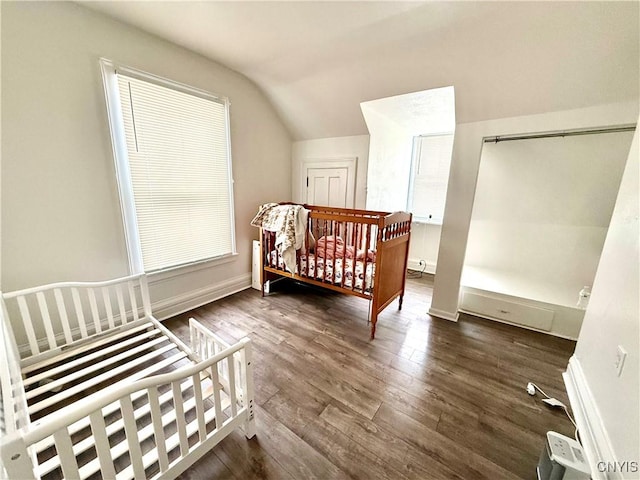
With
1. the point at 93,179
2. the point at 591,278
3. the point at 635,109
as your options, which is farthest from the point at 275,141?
the point at 591,278

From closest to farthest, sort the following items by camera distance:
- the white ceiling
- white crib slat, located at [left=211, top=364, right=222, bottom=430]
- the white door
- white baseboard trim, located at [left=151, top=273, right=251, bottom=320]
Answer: white crib slat, located at [left=211, top=364, right=222, bottom=430] < the white ceiling < white baseboard trim, located at [left=151, top=273, right=251, bottom=320] < the white door

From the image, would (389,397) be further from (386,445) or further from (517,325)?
(517,325)

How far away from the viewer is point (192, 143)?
2332mm

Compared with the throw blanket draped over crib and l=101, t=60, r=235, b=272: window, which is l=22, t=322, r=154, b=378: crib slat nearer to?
l=101, t=60, r=235, b=272: window

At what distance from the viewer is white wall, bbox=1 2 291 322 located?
4.97 feet

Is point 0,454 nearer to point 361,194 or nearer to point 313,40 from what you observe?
point 313,40

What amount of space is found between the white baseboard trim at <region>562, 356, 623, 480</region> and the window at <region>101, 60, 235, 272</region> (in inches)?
116

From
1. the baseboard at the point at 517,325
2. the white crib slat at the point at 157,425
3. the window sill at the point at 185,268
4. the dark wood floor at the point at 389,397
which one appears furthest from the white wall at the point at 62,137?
the baseboard at the point at 517,325

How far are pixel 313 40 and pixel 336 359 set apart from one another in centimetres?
247

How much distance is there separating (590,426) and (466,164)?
1839mm

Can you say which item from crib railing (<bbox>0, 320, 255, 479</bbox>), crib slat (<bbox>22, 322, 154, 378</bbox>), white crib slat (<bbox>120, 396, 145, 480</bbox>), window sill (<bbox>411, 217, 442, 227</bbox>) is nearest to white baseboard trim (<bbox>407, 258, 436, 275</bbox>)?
window sill (<bbox>411, 217, 442, 227</bbox>)

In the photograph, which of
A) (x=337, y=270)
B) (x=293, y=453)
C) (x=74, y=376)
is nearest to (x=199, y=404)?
(x=293, y=453)

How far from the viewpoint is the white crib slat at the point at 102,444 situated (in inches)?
30.3

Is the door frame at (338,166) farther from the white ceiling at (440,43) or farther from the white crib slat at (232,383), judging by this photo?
the white crib slat at (232,383)
